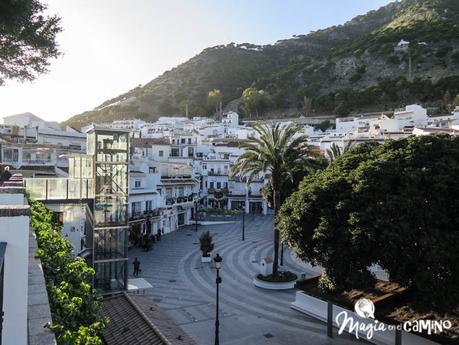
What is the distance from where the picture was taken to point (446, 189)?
1281cm

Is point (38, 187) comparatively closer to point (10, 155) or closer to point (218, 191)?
point (10, 155)

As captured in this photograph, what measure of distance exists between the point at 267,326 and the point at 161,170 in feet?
97.4

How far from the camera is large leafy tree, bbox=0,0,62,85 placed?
11320mm

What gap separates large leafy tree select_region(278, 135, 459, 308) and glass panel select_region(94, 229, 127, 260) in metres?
7.96

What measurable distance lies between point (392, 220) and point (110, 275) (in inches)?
499

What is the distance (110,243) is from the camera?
18.2 m

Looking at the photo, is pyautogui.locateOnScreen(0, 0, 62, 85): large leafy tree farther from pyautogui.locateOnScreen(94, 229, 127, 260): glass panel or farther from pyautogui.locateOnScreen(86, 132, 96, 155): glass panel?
pyautogui.locateOnScreen(94, 229, 127, 260): glass panel

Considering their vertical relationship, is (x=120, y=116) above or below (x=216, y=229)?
above

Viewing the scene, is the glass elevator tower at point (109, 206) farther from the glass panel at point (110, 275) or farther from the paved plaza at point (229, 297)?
the paved plaza at point (229, 297)

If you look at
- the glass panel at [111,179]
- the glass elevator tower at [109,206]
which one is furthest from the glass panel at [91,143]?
the glass panel at [111,179]

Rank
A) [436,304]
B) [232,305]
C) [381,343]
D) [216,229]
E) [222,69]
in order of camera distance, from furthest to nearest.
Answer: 1. [222,69]
2. [216,229]
3. [232,305]
4. [381,343]
5. [436,304]

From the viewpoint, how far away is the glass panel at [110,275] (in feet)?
58.4

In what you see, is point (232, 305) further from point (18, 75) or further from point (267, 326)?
point (18, 75)

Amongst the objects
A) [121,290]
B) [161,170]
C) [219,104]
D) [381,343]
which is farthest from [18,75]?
[219,104]
